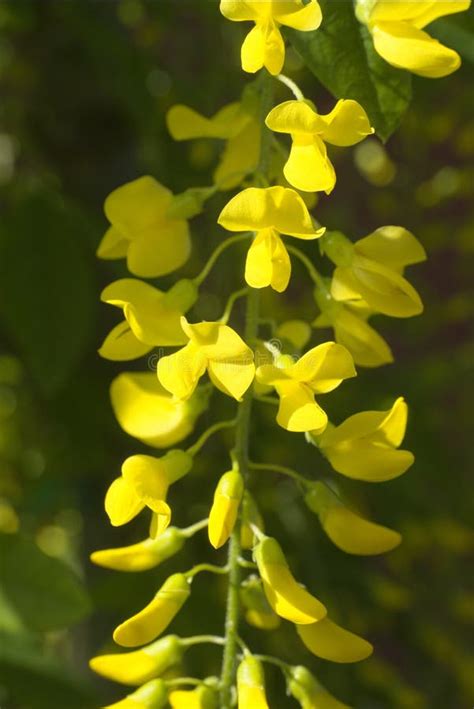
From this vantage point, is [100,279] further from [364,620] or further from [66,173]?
[364,620]

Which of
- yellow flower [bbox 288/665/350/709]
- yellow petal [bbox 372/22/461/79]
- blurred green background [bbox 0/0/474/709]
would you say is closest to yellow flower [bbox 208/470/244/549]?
yellow flower [bbox 288/665/350/709]

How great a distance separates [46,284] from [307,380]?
535mm

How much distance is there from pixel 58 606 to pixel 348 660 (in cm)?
28

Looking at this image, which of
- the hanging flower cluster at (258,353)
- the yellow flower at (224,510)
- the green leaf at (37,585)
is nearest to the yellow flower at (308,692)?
Result: the hanging flower cluster at (258,353)

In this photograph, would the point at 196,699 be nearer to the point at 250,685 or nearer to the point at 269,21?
the point at 250,685

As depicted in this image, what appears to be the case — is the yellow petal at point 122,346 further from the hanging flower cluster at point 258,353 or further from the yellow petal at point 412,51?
the yellow petal at point 412,51

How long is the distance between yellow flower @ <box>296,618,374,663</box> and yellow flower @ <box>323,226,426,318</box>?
16 cm

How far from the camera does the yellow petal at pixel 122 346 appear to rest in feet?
1.83

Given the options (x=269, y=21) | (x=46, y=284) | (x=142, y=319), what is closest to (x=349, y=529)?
(x=142, y=319)

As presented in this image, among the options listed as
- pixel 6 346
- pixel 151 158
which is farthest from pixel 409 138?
pixel 6 346

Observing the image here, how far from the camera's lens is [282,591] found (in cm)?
54

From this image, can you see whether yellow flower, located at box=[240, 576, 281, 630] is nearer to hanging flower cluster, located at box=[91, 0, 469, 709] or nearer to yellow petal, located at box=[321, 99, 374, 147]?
hanging flower cluster, located at box=[91, 0, 469, 709]

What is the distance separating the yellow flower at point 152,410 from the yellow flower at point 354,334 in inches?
3.3

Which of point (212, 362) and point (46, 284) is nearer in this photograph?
point (212, 362)
